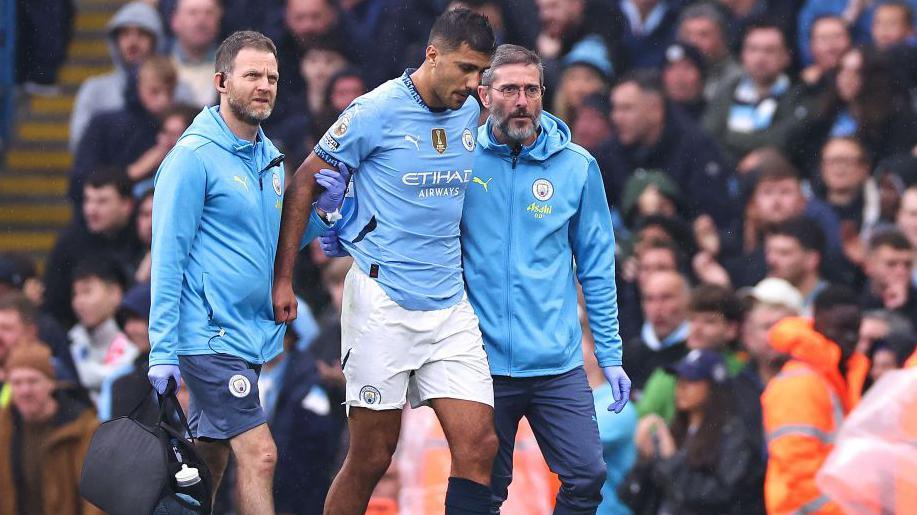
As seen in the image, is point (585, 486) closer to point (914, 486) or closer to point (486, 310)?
point (486, 310)

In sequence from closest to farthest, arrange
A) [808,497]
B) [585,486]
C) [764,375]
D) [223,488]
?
[585,486], [808,497], [764,375], [223,488]

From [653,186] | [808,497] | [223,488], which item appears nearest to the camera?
[808,497]

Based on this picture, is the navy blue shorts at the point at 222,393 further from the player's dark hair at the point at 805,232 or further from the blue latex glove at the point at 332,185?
the player's dark hair at the point at 805,232

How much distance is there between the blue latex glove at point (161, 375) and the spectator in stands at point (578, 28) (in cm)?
638

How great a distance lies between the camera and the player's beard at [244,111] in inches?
294

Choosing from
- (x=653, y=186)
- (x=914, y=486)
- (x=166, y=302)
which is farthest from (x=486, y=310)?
(x=653, y=186)

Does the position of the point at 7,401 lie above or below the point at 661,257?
below

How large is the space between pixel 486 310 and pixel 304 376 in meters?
3.18

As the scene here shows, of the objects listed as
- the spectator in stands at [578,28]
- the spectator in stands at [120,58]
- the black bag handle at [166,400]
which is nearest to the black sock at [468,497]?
the black bag handle at [166,400]

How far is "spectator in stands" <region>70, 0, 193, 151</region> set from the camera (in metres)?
14.1

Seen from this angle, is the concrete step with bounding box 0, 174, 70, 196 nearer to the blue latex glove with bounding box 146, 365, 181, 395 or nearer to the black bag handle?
the black bag handle

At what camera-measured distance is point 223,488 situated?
10.8m

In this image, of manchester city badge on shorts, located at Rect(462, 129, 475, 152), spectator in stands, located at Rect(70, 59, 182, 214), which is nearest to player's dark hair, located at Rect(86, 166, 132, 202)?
spectator in stands, located at Rect(70, 59, 182, 214)

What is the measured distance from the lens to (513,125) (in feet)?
25.2
